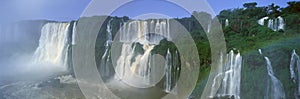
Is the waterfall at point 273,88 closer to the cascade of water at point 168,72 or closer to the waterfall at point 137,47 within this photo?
the cascade of water at point 168,72

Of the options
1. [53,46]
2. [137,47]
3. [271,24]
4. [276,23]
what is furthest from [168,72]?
[53,46]

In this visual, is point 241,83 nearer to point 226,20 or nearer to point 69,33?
point 226,20

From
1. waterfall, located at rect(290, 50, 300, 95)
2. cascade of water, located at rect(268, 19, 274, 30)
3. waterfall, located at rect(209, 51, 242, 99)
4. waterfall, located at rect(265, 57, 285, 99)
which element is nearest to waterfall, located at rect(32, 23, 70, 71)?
waterfall, located at rect(209, 51, 242, 99)

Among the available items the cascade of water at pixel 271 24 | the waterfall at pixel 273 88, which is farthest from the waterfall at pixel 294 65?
the cascade of water at pixel 271 24

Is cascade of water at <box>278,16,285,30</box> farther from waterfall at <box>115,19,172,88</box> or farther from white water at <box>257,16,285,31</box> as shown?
waterfall at <box>115,19,172,88</box>

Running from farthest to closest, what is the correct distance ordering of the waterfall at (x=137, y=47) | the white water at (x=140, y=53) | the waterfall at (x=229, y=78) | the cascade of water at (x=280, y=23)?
the cascade of water at (x=280, y=23) < the waterfall at (x=137, y=47) < the white water at (x=140, y=53) < the waterfall at (x=229, y=78)

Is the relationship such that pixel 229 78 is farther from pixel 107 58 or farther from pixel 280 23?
pixel 107 58
